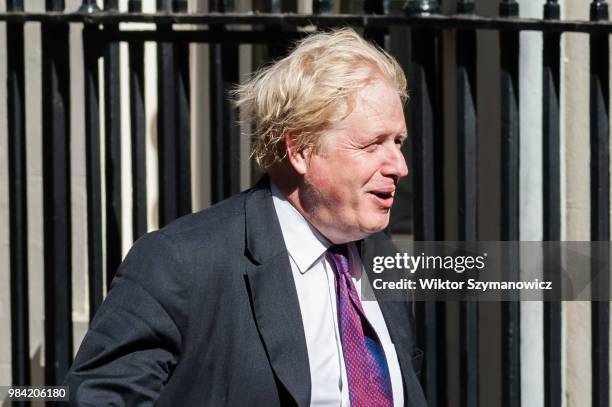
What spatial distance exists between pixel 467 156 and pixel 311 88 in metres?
1.45

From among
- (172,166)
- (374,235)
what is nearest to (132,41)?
(172,166)

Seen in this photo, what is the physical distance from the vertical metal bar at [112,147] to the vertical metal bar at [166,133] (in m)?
0.14

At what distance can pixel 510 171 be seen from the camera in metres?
4.09

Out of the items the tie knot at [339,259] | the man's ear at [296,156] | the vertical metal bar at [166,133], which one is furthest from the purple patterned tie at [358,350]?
the vertical metal bar at [166,133]

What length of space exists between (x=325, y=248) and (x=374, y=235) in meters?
0.34

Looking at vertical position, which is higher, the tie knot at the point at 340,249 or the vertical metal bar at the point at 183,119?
the vertical metal bar at the point at 183,119

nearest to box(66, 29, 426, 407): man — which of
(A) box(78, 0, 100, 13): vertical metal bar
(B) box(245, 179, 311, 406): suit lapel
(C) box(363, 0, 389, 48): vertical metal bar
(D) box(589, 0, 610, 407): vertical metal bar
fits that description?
(B) box(245, 179, 311, 406): suit lapel

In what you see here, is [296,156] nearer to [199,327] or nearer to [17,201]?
[199,327]

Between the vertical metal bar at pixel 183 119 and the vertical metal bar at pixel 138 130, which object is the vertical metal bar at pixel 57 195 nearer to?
the vertical metal bar at pixel 138 130

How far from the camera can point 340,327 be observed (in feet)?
9.07

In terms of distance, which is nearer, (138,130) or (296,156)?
(296,156)

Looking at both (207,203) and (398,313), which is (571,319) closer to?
(207,203)

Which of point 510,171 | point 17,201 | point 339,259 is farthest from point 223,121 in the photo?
point 339,259

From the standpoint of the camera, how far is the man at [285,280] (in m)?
2.58
